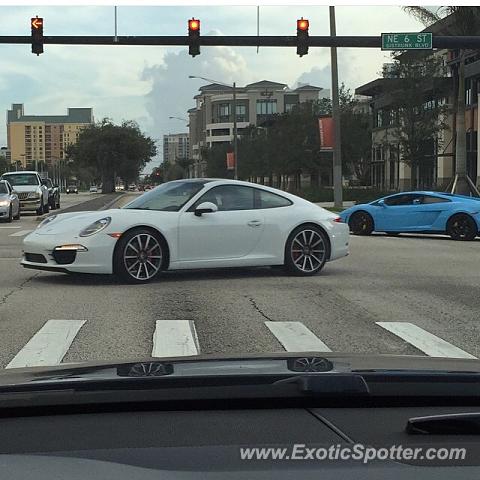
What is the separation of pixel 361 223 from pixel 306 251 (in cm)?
897

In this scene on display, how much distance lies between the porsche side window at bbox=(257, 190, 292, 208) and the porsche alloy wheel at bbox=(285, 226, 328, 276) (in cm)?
44

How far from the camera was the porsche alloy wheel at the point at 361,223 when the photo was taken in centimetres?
1948

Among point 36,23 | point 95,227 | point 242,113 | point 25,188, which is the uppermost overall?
point 242,113

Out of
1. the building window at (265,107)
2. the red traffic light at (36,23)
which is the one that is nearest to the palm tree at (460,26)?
the red traffic light at (36,23)

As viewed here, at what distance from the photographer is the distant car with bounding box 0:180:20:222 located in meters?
25.0

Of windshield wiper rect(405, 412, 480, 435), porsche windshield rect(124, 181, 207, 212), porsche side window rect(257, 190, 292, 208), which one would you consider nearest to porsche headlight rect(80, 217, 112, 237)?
porsche windshield rect(124, 181, 207, 212)

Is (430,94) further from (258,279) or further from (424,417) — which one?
(424,417)

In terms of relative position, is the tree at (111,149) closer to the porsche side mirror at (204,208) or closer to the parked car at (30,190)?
the parked car at (30,190)

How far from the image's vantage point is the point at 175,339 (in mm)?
6988

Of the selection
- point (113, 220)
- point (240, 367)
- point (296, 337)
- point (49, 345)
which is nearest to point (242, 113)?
point (113, 220)

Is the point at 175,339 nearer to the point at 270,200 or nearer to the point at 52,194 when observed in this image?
the point at 270,200

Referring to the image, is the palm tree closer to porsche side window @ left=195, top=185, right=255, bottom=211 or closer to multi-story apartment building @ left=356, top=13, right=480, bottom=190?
multi-story apartment building @ left=356, top=13, right=480, bottom=190

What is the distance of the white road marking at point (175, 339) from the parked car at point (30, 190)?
23.8 meters

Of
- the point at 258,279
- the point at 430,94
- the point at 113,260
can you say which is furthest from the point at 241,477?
the point at 430,94
